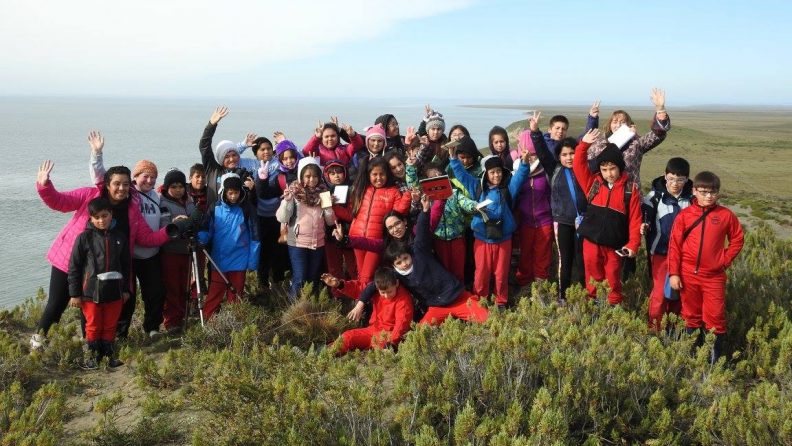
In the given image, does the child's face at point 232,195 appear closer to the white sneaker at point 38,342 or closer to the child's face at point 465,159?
the white sneaker at point 38,342

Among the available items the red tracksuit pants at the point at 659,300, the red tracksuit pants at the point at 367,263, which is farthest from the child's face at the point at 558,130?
the red tracksuit pants at the point at 367,263

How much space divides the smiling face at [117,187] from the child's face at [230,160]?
Answer: 1.28 m

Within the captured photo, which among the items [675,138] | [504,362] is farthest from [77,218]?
[675,138]

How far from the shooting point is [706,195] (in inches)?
181

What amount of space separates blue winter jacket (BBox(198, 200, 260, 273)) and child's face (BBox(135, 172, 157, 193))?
0.64m

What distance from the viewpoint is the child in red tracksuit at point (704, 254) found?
181 inches

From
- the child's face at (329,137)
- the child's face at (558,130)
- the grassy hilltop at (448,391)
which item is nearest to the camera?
the grassy hilltop at (448,391)

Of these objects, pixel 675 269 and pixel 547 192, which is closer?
pixel 675 269

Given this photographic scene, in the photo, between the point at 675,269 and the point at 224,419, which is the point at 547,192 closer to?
the point at 675,269

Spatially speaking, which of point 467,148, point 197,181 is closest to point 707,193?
point 467,148

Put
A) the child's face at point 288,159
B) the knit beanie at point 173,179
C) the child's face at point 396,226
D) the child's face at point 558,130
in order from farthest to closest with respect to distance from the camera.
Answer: the child's face at point 288,159, the child's face at point 558,130, the knit beanie at point 173,179, the child's face at point 396,226

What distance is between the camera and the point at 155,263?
5621mm

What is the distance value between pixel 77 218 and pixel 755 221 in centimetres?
1755

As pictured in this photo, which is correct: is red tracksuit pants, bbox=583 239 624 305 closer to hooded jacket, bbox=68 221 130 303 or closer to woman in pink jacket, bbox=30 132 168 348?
woman in pink jacket, bbox=30 132 168 348
